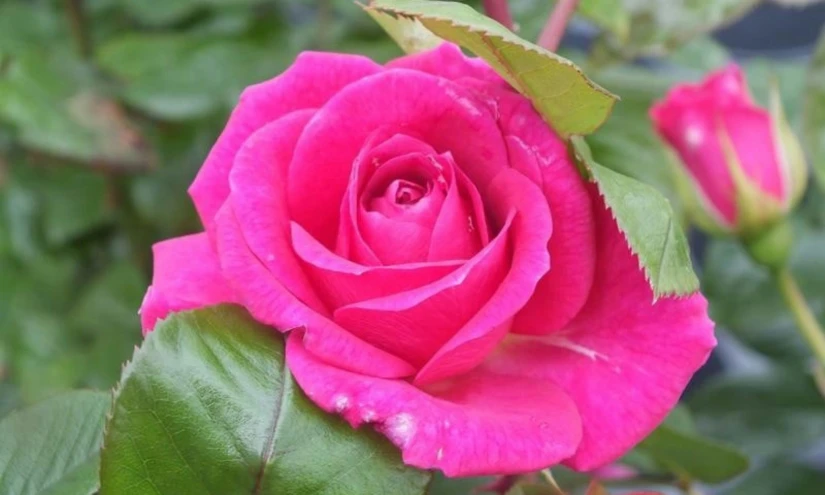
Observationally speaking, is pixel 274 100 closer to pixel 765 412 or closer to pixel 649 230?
pixel 649 230

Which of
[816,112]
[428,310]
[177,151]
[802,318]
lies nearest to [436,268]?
[428,310]

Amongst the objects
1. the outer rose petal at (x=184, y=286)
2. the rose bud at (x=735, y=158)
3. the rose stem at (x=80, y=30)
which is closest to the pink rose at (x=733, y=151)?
the rose bud at (x=735, y=158)

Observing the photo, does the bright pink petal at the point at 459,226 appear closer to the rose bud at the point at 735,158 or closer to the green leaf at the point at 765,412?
the rose bud at the point at 735,158

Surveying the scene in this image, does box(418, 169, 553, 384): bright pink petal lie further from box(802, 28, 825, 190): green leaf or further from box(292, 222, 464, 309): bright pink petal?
box(802, 28, 825, 190): green leaf

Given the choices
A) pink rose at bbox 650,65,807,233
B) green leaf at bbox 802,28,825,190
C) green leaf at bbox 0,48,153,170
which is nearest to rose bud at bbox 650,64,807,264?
pink rose at bbox 650,65,807,233

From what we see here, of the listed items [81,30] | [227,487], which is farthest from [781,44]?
[227,487]

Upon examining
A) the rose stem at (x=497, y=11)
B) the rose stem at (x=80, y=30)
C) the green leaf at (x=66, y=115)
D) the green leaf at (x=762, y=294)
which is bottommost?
the green leaf at (x=762, y=294)
